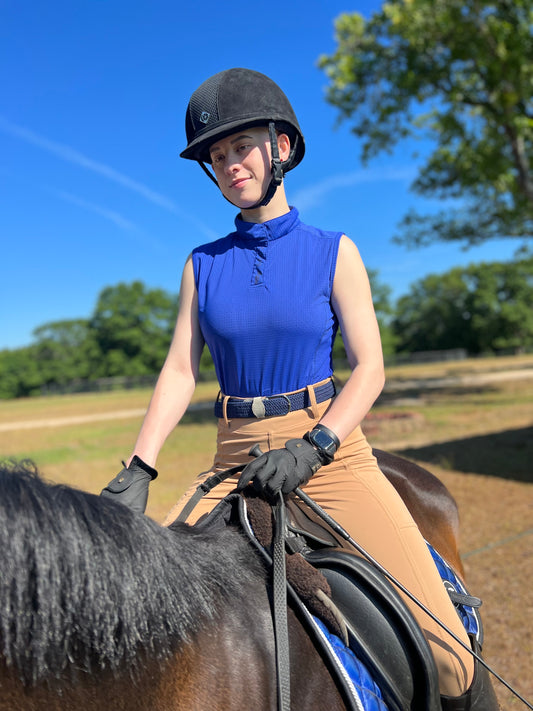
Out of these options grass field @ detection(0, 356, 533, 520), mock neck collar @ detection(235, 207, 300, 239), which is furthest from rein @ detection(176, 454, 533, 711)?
grass field @ detection(0, 356, 533, 520)

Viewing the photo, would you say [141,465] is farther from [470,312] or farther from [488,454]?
[470,312]

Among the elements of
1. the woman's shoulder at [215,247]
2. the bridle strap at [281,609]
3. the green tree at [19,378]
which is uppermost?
the green tree at [19,378]

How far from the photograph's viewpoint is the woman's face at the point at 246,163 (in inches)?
73.7

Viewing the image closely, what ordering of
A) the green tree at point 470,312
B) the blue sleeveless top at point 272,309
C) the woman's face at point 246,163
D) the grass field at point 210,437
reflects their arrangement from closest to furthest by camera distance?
the blue sleeveless top at point 272,309, the woman's face at point 246,163, the grass field at point 210,437, the green tree at point 470,312

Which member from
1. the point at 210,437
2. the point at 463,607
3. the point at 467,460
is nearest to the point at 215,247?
the point at 463,607

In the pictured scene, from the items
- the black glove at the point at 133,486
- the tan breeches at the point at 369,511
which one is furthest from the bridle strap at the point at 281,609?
the black glove at the point at 133,486

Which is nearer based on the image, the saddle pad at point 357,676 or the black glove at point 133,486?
the saddle pad at point 357,676

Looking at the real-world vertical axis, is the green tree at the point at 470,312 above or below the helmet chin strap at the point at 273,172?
above

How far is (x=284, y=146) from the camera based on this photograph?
199 centimetres

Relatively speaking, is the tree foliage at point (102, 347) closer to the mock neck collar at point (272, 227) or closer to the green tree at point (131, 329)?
the green tree at point (131, 329)

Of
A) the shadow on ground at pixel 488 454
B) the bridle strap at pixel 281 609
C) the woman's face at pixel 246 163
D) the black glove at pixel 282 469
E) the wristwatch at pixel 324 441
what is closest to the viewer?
the bridle strap at pixel 281 609

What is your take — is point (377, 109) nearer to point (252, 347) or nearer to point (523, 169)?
point (523, 169)

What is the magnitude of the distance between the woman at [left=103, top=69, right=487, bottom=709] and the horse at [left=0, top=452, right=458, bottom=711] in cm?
43

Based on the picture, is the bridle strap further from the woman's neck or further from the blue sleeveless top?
the woman's neck
